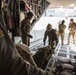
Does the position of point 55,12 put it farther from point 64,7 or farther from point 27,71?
point 27,71

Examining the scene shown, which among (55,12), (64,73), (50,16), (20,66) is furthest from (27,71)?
(55,12)

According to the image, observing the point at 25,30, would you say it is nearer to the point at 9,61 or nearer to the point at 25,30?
the point at 25,30

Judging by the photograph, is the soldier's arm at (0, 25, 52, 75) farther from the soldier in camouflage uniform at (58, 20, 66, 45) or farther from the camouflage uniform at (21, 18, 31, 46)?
the soldier in camouflage uniform at (58, 20, 66, 45)

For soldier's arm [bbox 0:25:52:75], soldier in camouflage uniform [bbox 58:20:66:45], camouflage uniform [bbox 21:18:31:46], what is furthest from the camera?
soldier in camouflage uniform [bbox 58:20:66:45]

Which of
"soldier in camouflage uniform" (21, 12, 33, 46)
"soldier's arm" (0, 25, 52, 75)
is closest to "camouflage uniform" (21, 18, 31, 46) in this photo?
"soldier in camouflage uniform" (21, 12, 33, 46)

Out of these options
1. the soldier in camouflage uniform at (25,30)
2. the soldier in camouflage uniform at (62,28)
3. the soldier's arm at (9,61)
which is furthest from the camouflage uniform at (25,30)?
the soldier in camouflage uniform at (62,28)

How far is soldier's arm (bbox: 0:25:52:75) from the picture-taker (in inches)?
14.5

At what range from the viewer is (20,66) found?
15.5 inches

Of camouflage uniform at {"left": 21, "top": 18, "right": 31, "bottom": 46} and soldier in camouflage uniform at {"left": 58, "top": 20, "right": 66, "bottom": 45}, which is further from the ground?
camouflage uniform at {"left": 21, "top": 18, "right": 31, "bottom": 46}

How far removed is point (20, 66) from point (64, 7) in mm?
6755

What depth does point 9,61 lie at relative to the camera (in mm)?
378

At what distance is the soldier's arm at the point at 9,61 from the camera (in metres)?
0.37

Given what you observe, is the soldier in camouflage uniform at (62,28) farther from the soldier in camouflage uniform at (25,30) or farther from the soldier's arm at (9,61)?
the soldier's arm at (9,61)

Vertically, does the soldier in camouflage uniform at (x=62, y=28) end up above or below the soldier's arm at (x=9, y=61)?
below
